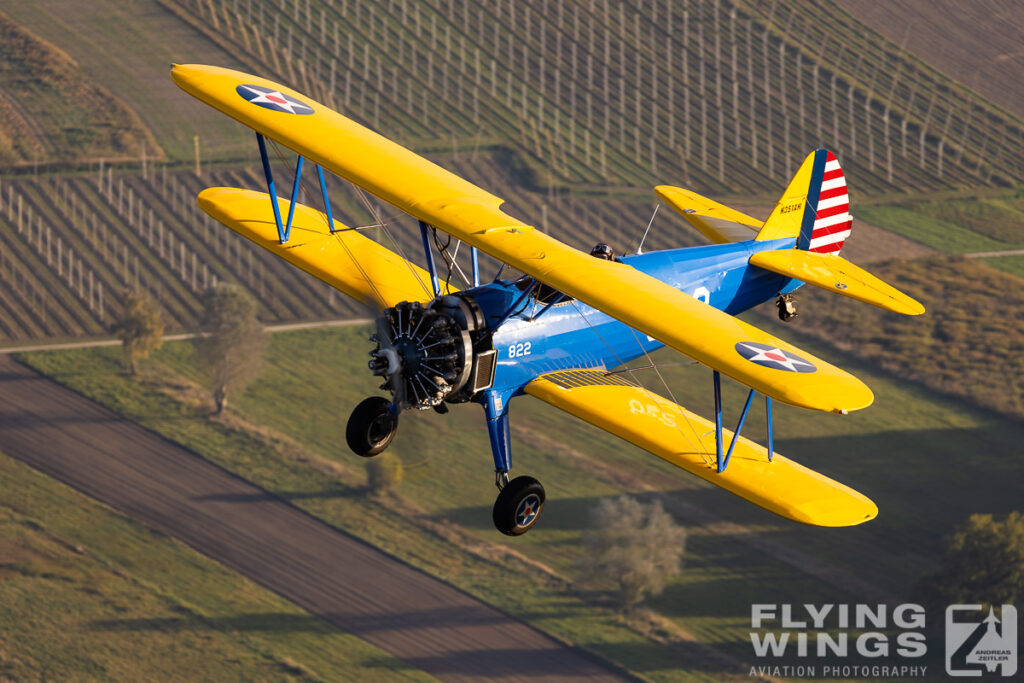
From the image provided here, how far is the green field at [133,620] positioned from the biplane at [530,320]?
52389 millimetres

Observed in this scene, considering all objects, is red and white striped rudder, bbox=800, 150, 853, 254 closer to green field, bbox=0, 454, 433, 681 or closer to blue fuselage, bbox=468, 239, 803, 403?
blue fuselage, bbox=468, 239, 803, 403

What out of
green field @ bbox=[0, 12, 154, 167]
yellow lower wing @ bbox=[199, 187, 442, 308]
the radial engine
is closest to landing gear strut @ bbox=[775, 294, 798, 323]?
yellow lower wing @ bbox=[199, 187, 442, 308]

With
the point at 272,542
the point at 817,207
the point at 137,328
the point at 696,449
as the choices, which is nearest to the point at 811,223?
the point at 817,207

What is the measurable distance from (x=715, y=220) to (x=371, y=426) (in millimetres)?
10856

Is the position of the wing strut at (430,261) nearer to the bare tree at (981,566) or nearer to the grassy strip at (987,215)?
the bare tree at (981,566)

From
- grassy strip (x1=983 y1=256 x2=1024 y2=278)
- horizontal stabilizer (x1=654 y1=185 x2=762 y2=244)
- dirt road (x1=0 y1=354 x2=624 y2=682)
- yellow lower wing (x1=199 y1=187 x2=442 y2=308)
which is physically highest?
grassy strip (x1=983 y1=256 x2=1024 y2=278)

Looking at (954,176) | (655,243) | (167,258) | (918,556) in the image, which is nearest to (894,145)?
(954,176)

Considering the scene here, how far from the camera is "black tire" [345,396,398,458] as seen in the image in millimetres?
26209

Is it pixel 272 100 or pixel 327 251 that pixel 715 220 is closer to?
pixel 327 251

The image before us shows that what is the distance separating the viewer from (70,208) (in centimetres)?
9744

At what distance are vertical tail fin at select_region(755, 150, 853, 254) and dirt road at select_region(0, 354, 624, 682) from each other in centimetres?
4865

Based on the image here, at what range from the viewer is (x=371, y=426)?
26.3m

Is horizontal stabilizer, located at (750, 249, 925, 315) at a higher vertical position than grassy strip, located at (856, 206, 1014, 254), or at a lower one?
lower

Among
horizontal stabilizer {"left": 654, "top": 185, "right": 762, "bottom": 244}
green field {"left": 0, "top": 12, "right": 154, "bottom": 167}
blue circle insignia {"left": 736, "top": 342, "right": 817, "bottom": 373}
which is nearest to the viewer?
blue circle insignia {"left": 736, "top": 342, "right": 817, "bottom": 373}
